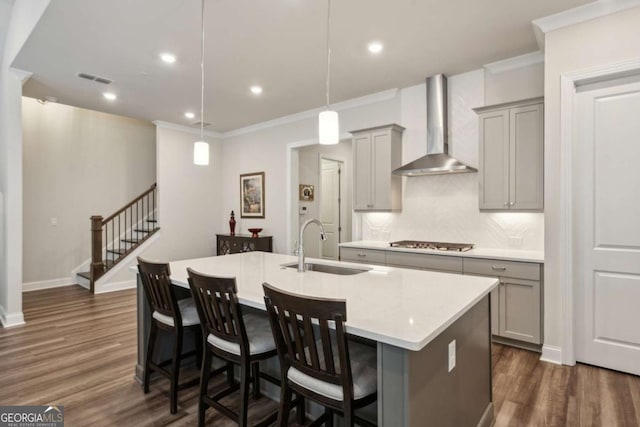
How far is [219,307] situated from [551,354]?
112 inches

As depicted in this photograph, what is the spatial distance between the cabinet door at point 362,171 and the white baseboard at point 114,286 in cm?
413

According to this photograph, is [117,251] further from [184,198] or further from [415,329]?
[415,329]

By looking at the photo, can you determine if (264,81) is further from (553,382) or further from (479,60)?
(553,382)

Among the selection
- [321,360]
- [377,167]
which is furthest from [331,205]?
[321,360]

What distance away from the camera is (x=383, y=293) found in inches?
73.5

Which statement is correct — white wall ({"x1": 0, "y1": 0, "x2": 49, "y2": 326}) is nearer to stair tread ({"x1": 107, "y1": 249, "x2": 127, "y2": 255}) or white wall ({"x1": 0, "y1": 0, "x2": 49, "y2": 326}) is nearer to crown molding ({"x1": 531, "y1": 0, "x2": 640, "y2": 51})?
stair tread ({"x1": 107, "y1": 249, "x2": 127, "y2": 255})

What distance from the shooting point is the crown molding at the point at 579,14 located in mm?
2633

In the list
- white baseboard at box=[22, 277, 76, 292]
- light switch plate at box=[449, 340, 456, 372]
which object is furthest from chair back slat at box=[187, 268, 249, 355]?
white baseboard at box=[22, 277, 76, 292]

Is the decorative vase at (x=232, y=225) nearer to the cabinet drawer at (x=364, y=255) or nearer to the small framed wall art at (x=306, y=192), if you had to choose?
the small framed wall art at (x=306, y=192)

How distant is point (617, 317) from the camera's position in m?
2.74

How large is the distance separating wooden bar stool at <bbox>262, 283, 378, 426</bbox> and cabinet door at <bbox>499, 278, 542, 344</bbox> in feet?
7.06

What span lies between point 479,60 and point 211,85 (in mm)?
3169

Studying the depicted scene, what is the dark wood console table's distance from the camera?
6012 millimetres

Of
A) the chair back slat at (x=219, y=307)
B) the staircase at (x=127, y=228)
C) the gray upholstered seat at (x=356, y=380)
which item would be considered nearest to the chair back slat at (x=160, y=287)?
the chair back slat at (x=219, y=307)
